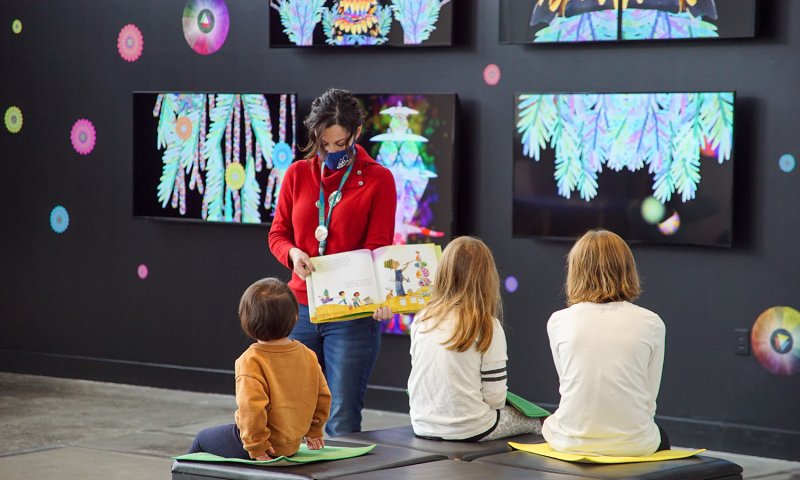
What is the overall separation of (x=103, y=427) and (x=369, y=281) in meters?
2.39

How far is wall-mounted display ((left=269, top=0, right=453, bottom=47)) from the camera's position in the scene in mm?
6301

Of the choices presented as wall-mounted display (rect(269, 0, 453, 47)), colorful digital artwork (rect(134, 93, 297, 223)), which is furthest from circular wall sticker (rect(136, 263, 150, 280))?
wall-mounted display (rect(269, 0, 453, 47))

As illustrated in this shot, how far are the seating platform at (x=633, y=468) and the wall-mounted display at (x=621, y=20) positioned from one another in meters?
2.38

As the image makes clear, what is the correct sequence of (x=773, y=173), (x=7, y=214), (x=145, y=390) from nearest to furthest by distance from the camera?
(x=773, y=173) → (x=145, y=390) → (x=7, y=214)

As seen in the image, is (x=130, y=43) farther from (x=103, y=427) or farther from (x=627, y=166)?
(x=627, y=166)

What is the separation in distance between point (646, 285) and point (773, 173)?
2.61 ft

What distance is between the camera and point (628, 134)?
19.1ft

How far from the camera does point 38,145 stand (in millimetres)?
7613

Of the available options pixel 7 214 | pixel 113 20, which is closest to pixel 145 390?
pixel 7 214

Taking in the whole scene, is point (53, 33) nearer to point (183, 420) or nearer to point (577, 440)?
point (183, 420)

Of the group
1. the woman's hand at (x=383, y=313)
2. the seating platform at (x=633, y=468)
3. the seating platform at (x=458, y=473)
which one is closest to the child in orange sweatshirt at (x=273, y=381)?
the seating platform at (x=458, y=473)

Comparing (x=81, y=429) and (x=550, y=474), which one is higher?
(x=550, y=474)

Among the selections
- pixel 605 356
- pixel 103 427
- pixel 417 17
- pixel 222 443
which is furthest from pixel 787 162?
pixel 103 427

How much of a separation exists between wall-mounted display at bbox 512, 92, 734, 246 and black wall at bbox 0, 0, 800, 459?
Result: 0.11 meters
